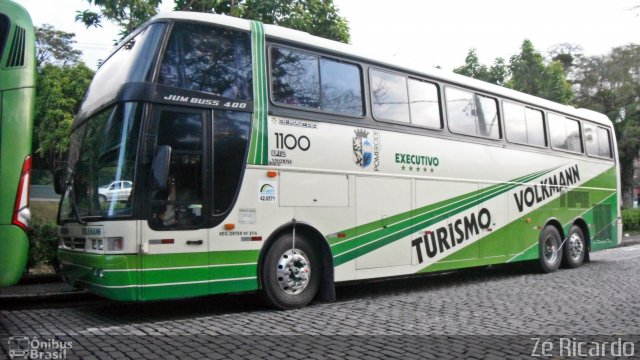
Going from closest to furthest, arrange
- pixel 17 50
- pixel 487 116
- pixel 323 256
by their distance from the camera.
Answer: pixel 17 50
pixel 323 256
pixel 487 116

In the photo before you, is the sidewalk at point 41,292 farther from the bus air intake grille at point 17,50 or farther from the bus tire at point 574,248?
the bus tire at point 574,248

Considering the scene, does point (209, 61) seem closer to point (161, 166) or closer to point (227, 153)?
point (227, 153)

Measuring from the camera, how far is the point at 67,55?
37562 mm

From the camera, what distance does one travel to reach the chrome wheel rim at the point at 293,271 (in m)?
7.34

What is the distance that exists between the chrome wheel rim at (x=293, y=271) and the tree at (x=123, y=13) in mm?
6803

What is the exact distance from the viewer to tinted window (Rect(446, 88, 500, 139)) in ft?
33.2

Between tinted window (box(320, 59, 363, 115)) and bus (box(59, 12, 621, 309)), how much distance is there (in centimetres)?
2

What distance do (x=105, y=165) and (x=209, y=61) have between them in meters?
1.80

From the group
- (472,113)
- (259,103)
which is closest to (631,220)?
(472,113)

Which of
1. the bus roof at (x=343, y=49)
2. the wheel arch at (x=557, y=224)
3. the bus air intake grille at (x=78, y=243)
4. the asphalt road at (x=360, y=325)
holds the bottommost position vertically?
the asphalt road at (x=360, y=325)

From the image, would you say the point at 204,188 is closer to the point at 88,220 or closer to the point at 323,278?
the point at 88,220

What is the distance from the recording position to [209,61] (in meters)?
7.01

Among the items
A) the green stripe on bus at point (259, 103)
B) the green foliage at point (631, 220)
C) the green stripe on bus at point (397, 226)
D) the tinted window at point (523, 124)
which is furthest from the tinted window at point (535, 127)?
the green foliage at point (631, 220)

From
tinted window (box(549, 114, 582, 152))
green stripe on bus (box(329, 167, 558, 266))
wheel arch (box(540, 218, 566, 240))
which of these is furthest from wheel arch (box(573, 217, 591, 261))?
green stripe on bus (box(329, 167, 558, 266))
